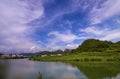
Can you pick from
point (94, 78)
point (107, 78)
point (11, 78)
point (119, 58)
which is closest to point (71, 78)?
point (94, 78)

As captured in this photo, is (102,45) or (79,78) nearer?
(79,78)

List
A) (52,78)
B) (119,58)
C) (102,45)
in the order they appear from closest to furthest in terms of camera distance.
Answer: (52,78) < (119,58) < (102,45)

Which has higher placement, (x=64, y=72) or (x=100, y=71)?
(x=64, y=72)

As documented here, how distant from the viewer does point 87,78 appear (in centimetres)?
3962

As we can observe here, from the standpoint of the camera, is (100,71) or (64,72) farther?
(100,71)

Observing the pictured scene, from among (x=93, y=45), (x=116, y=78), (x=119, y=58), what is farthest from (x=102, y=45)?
(x=116, y=78)

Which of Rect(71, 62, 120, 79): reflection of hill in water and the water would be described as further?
Rect(71, 62, 120, 79): reflection of hill in water

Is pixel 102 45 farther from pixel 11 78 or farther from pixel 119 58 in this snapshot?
pixel 11 78

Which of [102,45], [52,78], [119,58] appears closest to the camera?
[52,78]

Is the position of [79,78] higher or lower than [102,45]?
lower

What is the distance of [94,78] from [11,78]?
18.1 meters

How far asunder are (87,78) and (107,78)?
4.44m

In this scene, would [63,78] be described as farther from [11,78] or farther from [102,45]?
[102,45]

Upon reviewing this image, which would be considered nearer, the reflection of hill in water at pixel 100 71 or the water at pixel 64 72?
the water at pixel 64 72
